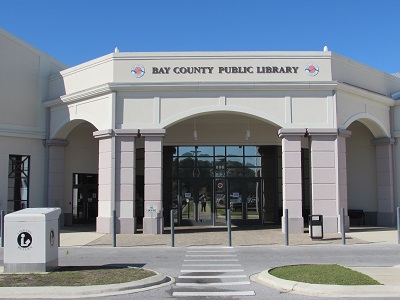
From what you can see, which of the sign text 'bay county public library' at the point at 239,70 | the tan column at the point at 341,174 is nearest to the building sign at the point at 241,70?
the sign text 'bay county public library' at the point at 239,70

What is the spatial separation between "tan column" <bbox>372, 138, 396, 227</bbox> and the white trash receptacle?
16276 mm

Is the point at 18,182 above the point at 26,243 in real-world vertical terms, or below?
above

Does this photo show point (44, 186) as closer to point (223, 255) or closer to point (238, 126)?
point (238, 126)

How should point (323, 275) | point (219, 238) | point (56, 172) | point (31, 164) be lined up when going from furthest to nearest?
point (56, 172)
point (31, 164)
point (219, 238)
point (323, 275)

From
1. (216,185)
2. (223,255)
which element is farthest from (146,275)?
(216,185)

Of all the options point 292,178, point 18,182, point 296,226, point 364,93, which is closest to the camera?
point 296,226

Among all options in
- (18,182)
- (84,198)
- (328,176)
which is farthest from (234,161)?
(18,182)

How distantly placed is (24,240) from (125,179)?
8.93 meters

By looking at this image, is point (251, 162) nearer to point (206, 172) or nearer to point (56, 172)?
point (206, 172)

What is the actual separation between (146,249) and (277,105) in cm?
802

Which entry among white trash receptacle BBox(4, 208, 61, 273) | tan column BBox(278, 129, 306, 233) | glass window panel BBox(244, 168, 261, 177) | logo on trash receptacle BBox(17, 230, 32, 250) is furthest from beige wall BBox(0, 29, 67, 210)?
logo on trash receptacle BBox(17, 230, 32, 250)

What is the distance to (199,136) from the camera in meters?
22.7

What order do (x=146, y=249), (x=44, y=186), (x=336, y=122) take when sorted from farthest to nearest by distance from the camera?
(x=44, y=186), (x=336, y=122), (x=146, y=249)

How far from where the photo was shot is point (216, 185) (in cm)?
2270
